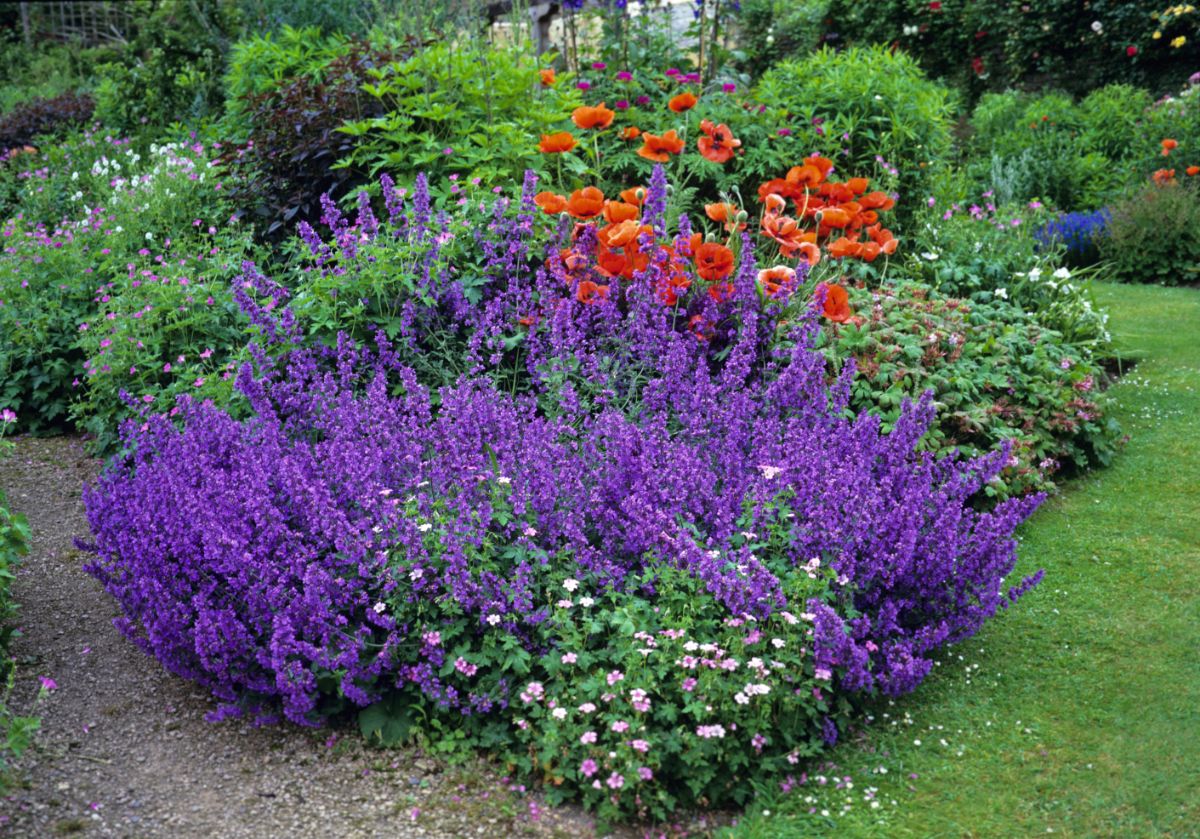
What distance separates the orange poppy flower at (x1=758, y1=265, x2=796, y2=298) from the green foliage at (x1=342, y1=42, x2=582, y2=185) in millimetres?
1620

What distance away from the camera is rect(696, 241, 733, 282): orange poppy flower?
4289mm

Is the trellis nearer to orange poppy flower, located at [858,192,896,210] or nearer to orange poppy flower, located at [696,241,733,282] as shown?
orange poppy flower, located at [858,192,896,210]

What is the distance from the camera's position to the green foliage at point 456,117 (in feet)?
18.0

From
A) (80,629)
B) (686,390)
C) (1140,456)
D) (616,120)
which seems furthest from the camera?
(616,120)

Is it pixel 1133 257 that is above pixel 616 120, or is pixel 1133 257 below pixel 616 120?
below

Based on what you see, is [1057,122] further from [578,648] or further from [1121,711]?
[578,648]

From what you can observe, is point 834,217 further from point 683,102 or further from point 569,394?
point 569,394

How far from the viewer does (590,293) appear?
435 cm

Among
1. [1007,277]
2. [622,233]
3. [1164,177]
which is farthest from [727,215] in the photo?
[1164,177]

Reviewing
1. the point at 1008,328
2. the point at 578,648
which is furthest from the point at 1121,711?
the point at 1008,328

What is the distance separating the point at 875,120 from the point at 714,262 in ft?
8.59

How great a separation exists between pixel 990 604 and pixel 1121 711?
1.50 ft

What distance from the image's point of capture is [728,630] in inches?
109

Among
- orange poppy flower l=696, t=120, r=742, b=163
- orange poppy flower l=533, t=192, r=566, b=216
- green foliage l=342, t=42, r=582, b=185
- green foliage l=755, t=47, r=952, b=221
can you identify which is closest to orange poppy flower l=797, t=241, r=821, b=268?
orange poppy flower l=696, t=120, r=742, b=163
